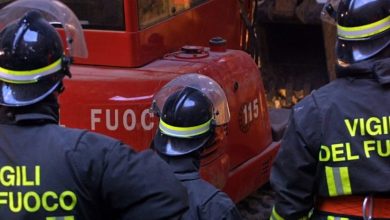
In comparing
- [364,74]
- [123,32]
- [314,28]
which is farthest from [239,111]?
[314,28]

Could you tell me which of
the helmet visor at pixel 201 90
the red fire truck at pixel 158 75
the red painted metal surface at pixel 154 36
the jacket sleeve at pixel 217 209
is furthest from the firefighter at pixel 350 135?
the red painted metal surface at pixel 154 36

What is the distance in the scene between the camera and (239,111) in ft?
17.0

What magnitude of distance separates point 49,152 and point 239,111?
8.72 ft

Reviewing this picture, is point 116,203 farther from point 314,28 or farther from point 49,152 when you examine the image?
point 314,28

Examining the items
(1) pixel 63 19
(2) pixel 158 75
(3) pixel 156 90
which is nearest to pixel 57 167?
(1) pixel 63 19

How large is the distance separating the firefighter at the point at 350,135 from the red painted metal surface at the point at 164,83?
3.28 feet

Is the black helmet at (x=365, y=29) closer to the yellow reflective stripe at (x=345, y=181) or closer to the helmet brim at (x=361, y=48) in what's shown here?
the helmet brim at (x=361, y=48)

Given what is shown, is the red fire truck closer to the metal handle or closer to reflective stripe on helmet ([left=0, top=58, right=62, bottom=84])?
the metal handle

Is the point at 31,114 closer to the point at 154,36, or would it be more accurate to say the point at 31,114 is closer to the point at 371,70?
the point at 371,70

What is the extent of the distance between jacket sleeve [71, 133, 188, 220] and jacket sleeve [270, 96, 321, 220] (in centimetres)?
85

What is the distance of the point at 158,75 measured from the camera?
464cm

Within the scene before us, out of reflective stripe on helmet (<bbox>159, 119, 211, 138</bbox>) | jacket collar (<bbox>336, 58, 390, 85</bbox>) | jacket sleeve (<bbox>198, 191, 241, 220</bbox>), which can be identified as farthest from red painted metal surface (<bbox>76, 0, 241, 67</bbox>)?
jacket collar (<bbox>336, 58, 390, 85</bbox>)

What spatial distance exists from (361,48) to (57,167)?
4.55 ft

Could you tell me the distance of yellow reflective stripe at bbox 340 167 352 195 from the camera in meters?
3.28
